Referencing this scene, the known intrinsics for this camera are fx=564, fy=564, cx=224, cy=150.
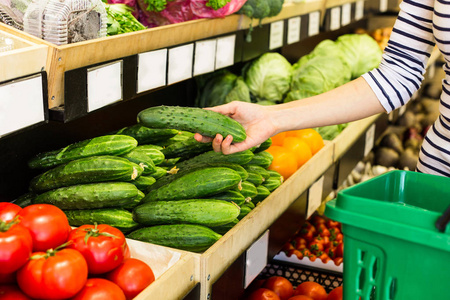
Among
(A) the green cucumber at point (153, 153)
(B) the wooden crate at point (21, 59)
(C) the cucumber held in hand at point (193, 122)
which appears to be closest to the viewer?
(B) the wooden crate at point (21, 59)

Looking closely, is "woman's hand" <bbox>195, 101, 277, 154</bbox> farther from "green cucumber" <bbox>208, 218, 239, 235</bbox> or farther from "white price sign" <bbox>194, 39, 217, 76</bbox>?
"white price sign" <bbox>194, 39, 217, 76</bbox>

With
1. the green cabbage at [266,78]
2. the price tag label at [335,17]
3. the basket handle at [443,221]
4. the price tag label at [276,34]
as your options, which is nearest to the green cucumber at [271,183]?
the price tag label at [276,34]

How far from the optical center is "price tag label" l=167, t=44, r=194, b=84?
6.26 ft

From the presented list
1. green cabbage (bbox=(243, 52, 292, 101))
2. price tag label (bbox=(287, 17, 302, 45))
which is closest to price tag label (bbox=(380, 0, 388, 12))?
green cabbage (bbox=(243, 52, 292, 101))

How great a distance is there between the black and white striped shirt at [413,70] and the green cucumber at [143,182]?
29.3 inches

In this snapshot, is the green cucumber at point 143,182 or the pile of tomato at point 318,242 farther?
the pile of tomato at point 318,242

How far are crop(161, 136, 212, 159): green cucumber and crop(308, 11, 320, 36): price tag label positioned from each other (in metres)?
1.35

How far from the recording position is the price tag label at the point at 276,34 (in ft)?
8.79

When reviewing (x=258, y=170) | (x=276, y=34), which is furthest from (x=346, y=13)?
(x=258, y=170)

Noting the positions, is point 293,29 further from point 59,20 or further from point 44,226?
point 44,226

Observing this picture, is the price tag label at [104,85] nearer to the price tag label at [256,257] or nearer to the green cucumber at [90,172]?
the green cucumber at [90,172]

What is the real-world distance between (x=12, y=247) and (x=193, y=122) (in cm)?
73

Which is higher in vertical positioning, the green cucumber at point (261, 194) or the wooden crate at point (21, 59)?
the wooden crate at point (21, 59)

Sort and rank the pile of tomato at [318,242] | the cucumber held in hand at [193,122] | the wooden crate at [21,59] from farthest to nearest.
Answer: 1. the pile of tomato at [318,242]
2. the cucumber held in hand at [193,122]
3. the wooden crate at [21,59]
